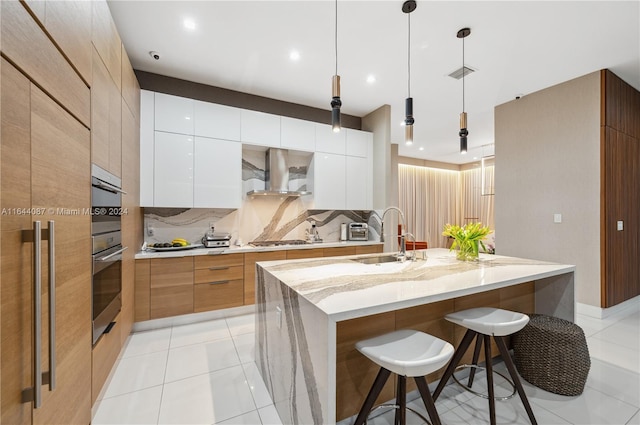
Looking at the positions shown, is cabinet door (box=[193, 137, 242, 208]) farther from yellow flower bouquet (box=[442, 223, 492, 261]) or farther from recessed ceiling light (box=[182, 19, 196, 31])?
yellow flower bouquet (box=[442, 223, 492, 261])

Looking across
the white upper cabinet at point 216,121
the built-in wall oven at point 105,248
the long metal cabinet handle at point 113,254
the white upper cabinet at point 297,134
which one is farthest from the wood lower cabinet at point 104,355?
the white upper cabinet at point 297,134

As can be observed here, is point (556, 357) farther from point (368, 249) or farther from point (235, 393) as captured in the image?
point (368, 249)

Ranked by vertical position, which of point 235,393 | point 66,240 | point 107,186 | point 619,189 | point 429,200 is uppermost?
point 429,200

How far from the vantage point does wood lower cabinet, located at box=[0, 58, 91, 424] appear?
825 millimetres

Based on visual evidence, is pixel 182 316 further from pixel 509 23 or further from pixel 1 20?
pixel 509 23

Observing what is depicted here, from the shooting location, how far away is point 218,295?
10.3ft

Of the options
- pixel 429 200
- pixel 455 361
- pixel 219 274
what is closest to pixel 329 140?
pixel 219 274

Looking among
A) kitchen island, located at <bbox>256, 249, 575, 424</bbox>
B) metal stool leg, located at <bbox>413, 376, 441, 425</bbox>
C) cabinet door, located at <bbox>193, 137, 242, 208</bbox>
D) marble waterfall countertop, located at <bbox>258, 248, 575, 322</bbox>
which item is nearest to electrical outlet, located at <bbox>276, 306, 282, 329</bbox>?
kitchen island, located at <bbox>256, 249, 575, 424</bbox>

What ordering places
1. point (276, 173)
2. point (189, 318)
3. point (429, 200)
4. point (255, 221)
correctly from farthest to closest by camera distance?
point (429, 200), point (255, 221), point (276, 173), point (189, 318)

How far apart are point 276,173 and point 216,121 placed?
3.20ft

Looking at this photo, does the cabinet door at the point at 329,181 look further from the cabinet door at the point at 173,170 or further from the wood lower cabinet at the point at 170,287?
the wood lower cabinet at the point at 170,287

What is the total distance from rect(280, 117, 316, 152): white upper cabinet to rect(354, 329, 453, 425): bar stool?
2.95 m

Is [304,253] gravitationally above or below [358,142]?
below

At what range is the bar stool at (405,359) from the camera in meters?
1.10
